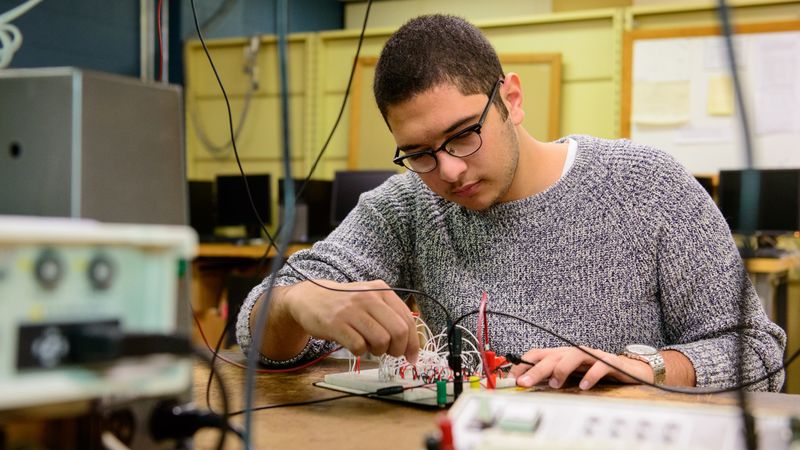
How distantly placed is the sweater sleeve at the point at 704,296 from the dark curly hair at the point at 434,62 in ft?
1.07

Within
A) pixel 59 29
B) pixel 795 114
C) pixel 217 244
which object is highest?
pixel 59 29

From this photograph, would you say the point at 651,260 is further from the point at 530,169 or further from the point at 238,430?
the point at 238,430

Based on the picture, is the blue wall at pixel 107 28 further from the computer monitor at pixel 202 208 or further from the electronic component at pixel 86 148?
the electronic component at pixel 86 148

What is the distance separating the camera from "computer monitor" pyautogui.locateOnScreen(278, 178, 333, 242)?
3.90 meters

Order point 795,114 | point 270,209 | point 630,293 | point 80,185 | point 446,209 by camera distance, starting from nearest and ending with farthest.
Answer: point 80,185, point 630,293, point 446,209, point 795,114, point 270,209

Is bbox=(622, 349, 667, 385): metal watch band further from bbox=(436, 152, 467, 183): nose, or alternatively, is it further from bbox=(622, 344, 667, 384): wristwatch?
bbox=(436, 152, 467, 183): nose

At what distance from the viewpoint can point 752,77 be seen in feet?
11.6

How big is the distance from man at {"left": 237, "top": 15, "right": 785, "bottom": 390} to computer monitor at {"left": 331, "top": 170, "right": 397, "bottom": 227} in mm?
2405

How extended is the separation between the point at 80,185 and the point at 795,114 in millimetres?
3625

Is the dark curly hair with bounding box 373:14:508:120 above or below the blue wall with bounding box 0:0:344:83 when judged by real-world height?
below

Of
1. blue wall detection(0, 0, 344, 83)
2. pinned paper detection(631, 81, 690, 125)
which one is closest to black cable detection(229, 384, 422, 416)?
blue wall detection(0, 0, 344, 83)

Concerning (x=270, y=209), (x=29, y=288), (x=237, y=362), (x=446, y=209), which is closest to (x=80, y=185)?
(x=29, y=288)

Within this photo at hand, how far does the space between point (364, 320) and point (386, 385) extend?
0.27 ft

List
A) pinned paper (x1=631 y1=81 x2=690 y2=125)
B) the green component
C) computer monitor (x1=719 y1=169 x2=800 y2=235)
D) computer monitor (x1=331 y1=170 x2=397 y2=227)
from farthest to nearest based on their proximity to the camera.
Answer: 1. computer monitor (x1=331 y1=170 x2=397 y2=227)
2. pinned paper (x1=631 y1=81 x2=690 y2=125)
3. computer monitor (x1=719 y1=169 x2=800 y2=235)
4. the green component
